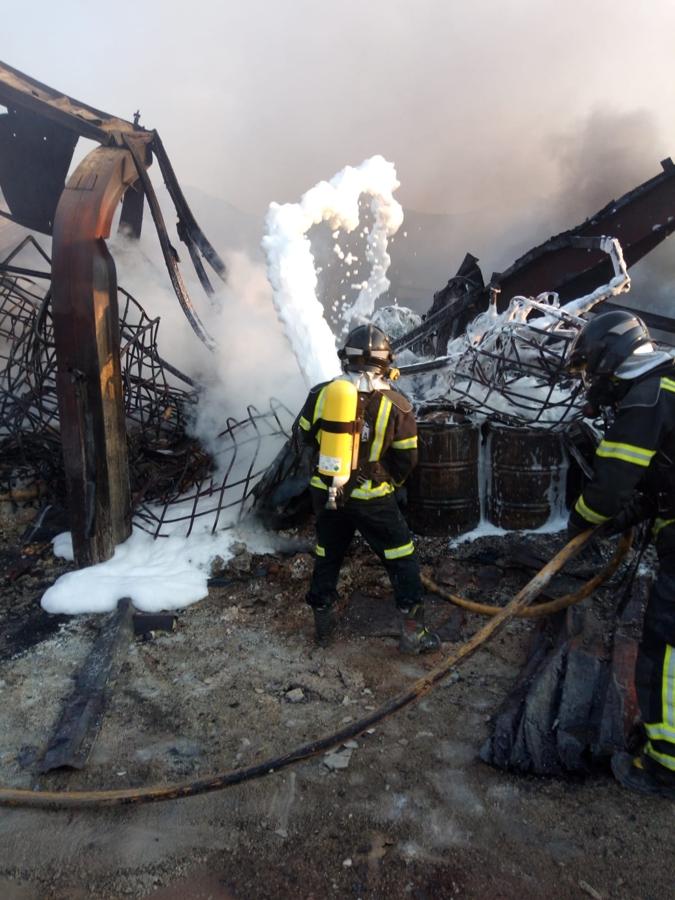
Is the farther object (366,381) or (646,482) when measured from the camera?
(366,381)

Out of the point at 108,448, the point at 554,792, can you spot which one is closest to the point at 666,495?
the point at 554,792

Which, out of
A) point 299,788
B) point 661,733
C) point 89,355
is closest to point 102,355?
point 89,355

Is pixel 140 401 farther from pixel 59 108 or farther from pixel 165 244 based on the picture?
pixel 59 108

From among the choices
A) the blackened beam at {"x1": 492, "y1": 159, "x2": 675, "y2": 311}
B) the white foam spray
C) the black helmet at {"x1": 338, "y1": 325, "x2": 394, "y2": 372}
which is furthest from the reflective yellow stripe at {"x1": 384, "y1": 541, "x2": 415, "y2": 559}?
the blackened beam at {"x1": 492, "y1": 159, "x2": 675, "y2": 311}

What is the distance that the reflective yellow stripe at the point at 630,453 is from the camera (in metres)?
2.51

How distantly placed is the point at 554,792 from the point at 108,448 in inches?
148

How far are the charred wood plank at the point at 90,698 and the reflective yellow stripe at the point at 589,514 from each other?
2553 millimetres

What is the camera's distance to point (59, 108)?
4.93 meters

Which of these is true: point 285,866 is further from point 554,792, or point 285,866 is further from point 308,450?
point 308,450

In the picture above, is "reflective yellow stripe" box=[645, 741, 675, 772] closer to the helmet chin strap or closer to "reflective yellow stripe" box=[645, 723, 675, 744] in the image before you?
"reflective yellow stripe" box=[645, 723, 675, 744]

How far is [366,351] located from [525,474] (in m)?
2.08

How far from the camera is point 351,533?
3.88m

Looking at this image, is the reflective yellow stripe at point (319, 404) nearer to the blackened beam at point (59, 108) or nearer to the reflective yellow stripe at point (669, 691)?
the reflective yellow stripe at point (669, 691)

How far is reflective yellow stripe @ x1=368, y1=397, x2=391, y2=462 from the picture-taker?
3.59m
